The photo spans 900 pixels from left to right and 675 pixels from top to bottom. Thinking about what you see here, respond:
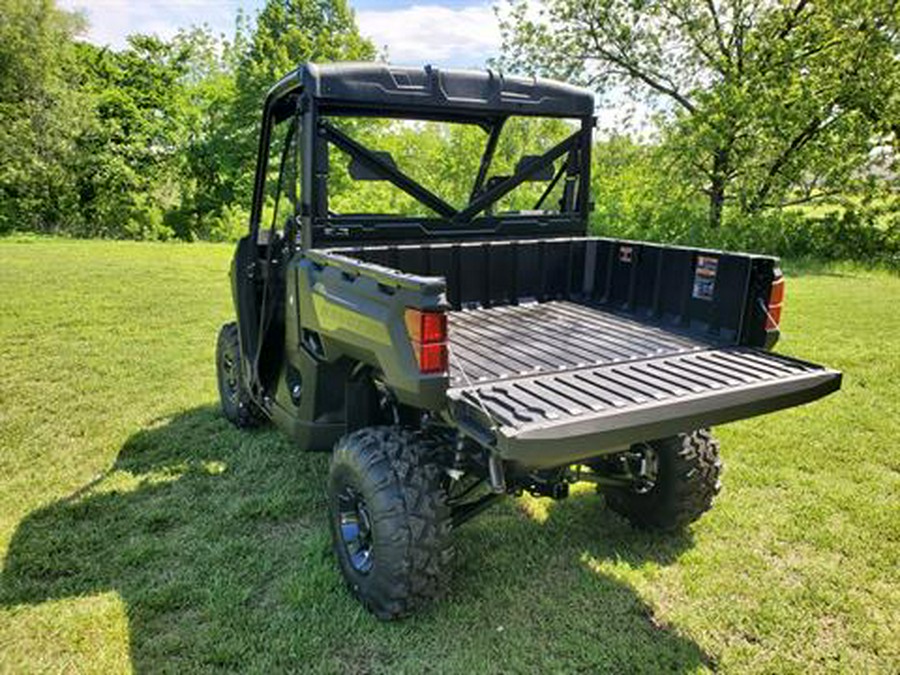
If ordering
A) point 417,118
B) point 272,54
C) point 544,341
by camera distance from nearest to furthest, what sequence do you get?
1. point 544,341
2. point 417,118
3. point 272,54

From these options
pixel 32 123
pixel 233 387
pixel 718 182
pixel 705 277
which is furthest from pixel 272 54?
pixel 705 277

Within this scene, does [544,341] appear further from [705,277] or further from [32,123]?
[32,123]

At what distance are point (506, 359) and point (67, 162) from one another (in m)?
23.2

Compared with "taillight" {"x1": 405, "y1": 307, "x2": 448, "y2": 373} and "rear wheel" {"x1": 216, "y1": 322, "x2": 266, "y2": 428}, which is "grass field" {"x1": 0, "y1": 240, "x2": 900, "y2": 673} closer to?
"rear wheel" {"x1": 216, "y1": 322, "x2": 266, "y2": 428}

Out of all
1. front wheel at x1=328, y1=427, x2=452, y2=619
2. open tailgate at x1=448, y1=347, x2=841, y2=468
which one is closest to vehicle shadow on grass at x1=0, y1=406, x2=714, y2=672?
front wheel at x1=328, y1=427, x2=452, y2=619

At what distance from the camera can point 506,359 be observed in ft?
9.52

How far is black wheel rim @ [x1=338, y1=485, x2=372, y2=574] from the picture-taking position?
9.34 feet

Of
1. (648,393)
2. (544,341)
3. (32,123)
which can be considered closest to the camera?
(648,393)

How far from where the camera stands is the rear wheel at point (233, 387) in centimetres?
457

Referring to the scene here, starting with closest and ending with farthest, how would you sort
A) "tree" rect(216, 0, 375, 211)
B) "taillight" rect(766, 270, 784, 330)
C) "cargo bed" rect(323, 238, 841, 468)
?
"cargo bed" rect(323, 238, 841, 468), "taillight" rect(766, 270, 784, 330), "tree" rect(216, 0, 375, 211)

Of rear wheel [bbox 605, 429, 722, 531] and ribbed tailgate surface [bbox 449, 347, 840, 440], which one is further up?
ribbed tailgate surface [bbox 449, 347, 840, 440]

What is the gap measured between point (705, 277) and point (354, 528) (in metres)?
2.04

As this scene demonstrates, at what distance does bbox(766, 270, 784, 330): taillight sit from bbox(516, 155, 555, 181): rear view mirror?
1.57m

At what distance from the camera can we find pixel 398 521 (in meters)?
2.56
